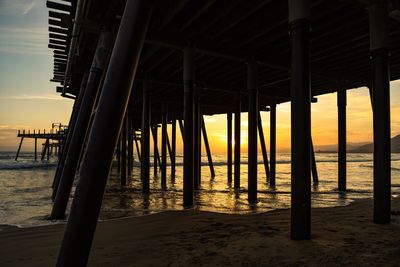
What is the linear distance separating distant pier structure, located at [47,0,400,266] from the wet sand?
0.53 metres

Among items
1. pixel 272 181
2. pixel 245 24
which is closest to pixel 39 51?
pixel 245 24

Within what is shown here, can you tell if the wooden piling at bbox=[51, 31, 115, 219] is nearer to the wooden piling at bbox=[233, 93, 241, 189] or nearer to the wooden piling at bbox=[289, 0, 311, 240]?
the wooden piling at bbox=[289, 0, 311, 240]

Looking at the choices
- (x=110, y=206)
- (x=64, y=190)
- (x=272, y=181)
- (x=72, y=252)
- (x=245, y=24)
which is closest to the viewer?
(x=72, y=252)

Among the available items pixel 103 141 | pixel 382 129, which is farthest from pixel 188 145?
pixel 103 141

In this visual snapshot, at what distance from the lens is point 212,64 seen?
1159 centimetres

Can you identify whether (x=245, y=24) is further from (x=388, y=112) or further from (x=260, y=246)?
(x=260, y=246)

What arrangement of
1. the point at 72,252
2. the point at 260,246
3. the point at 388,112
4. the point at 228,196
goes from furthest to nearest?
the point at 228,196, the point at 388,112, the point at 260,246, the point at 72,252

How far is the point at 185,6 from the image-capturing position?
731 centimetres

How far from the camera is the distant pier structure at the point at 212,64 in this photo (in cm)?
267

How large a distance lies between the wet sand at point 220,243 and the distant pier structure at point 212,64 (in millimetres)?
526

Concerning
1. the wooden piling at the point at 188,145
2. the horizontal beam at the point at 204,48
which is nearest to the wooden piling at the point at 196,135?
the horizontal beam at the point at 204,48

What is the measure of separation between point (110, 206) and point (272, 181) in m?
8.06

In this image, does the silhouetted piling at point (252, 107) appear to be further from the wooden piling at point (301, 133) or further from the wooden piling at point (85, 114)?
the wooden piling at point (301, 133)

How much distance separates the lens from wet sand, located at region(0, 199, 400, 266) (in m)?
3.81
